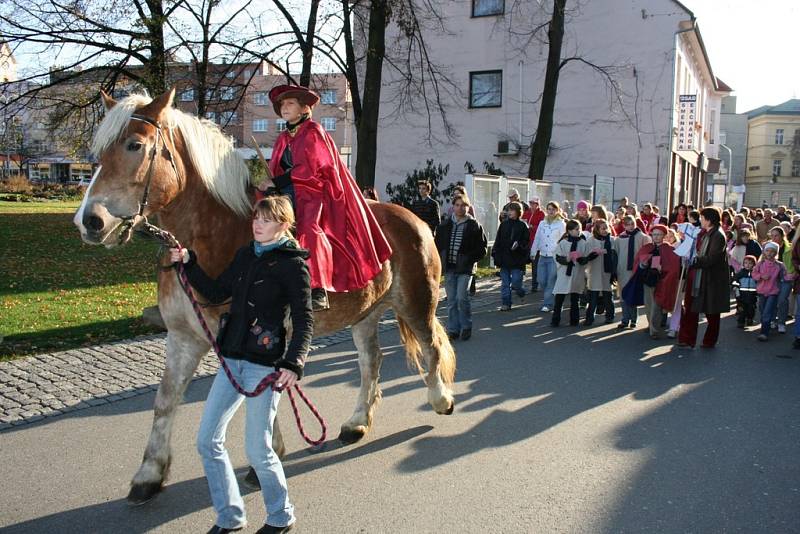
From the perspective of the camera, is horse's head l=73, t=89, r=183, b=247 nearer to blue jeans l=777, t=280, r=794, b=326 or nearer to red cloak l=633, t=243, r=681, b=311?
red cloak l=633, t=243, r=681, b=311

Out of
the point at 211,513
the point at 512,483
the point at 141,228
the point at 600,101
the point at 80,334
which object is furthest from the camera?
the point at 600,101

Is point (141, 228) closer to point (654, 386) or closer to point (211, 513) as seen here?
point (211, 513)

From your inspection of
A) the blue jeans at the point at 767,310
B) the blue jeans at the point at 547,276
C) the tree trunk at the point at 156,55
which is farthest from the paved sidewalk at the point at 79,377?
the tree trunk at the point at 156,55

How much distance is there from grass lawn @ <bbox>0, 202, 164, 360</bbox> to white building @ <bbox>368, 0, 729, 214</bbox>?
12.9 metres

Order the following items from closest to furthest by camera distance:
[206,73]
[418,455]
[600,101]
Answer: [418,455] < [206,73] < [600,101]

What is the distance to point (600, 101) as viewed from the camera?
79.4 ft

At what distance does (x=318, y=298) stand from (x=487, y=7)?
2417 centimetres

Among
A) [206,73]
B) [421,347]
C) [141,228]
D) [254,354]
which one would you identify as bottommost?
[421,347]

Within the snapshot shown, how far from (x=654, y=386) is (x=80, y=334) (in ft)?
21.1

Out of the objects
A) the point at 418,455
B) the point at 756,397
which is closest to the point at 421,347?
the point at 418,455

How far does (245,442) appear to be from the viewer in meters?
3.13

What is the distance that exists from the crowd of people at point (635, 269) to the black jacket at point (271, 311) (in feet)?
18.4

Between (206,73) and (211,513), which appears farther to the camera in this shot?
(206,73)

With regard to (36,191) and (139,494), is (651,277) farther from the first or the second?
(36,191)
